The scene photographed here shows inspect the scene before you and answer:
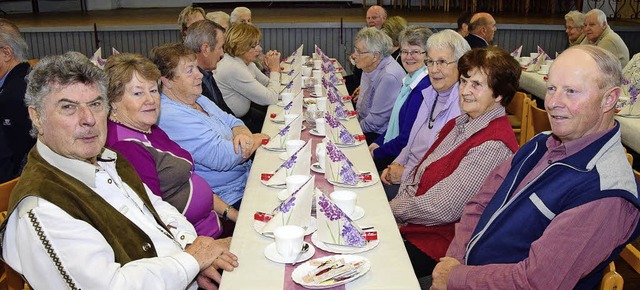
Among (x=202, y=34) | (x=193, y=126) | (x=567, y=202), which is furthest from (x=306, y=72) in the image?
(x=567, y=202)

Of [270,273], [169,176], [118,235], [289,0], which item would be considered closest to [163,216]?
[169,176]

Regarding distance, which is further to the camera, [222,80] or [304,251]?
[222,80]

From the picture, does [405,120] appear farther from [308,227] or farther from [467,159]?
[308,227]

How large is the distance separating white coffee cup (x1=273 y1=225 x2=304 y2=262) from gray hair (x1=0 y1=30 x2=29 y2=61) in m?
2.55

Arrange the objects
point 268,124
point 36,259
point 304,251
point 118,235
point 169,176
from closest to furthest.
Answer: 1. point 36,259
2. point 118,235
3. point 304,251
4. point 169,176
5. point 268,124

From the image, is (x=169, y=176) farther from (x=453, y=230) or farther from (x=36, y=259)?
(x=453, y=230)

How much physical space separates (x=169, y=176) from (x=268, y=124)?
1.33 metres

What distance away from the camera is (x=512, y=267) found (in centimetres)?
180

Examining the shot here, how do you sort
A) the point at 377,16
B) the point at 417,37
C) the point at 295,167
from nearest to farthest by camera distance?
the point at 295,167 < the point at 417,37 < the point at 377,16

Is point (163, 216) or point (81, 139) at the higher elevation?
point (81, 139)

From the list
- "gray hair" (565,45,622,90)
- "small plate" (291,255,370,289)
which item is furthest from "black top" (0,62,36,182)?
"gray hair" (565,45,622,90)

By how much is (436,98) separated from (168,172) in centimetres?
154

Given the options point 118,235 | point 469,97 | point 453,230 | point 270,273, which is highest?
point 469,97

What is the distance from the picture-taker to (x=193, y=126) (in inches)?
115
